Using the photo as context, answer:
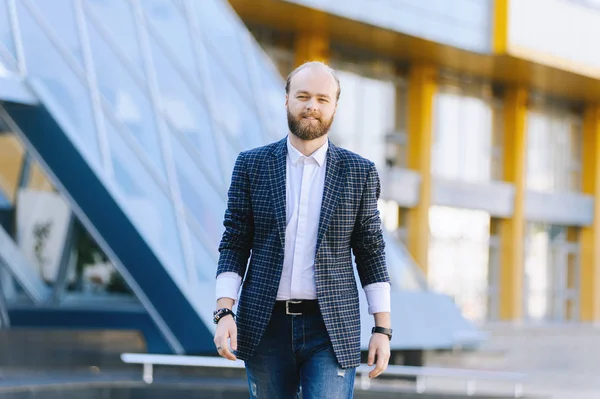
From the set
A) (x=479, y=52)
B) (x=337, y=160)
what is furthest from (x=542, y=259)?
(x=337, y=160)

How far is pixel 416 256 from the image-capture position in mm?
29062

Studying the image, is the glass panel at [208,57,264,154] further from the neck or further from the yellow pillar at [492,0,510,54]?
the yellow pillar at [492,0,510,54]

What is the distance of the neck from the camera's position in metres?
3.75

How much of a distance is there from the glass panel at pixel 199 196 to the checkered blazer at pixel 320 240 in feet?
23.9

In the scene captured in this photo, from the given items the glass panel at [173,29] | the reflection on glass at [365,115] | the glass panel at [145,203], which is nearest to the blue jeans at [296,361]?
the glass panel at [145,203]

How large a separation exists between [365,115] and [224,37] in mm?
15482

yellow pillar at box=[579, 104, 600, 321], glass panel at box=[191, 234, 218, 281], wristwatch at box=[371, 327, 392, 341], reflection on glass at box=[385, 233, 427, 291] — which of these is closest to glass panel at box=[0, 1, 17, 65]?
glass panel at box=[191, 234, 218, 281]

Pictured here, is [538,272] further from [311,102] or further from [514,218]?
[311,102]

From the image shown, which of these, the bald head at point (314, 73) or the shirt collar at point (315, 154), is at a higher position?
the bald head at point (314, 73)

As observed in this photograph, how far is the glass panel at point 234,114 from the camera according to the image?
1232cm

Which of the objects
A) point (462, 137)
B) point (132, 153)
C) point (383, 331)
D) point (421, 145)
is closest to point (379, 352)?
point (383, 331)

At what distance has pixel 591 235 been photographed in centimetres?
3538

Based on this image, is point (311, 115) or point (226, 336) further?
point (311, 115)

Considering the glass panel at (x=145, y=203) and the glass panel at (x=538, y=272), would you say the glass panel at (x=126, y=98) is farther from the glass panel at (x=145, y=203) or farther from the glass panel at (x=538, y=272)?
the glass panel at (x=538, y=272)
